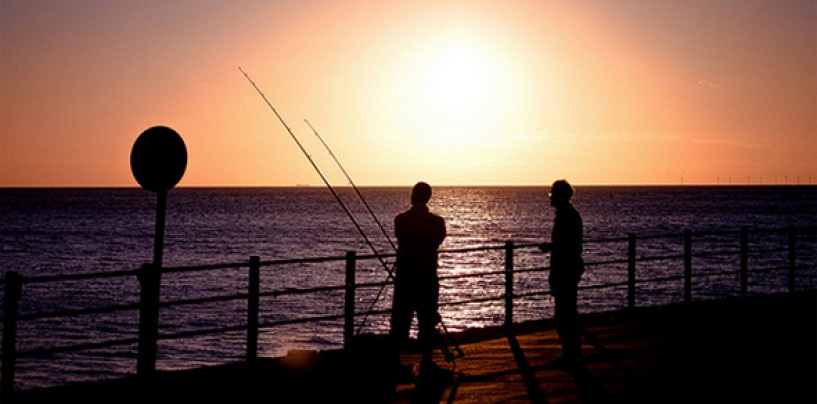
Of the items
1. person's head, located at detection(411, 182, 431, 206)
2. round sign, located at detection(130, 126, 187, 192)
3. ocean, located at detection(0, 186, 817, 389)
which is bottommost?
ocean, located at detection(0, 186, 817, 389)

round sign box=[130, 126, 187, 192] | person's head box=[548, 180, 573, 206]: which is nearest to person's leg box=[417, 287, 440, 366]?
person's head box=[548, 180, 573, 206]

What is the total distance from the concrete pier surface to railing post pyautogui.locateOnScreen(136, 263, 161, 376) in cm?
17

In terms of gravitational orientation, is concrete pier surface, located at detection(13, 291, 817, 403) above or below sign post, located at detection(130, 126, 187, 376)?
below

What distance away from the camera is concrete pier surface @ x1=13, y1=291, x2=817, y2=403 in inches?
341

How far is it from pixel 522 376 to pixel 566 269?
137 centimetres

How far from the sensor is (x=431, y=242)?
993cm

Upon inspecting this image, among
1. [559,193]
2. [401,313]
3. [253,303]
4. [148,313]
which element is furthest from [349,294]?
[148,313]

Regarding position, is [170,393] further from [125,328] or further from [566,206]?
[125,328]

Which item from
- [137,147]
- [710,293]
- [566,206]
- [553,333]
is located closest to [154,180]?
[137,147]

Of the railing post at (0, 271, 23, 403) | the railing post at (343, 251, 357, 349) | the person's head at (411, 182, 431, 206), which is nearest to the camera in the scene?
the railing post at (0, 271, 23, 403)

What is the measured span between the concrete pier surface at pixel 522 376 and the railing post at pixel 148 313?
0.55 feet

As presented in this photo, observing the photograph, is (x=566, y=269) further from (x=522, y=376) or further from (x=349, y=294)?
(x=349, y=294)

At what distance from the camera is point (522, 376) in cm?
973

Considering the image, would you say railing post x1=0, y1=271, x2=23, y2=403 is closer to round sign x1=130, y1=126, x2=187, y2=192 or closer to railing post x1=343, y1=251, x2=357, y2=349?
round sign x1=130, y1=126, x2=187, y2=192
